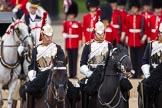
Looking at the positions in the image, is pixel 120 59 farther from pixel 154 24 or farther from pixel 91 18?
pixel 154 24

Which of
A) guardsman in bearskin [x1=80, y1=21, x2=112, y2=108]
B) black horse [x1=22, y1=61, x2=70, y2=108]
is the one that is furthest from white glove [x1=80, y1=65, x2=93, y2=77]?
black horse [x1=22, y1=61, x2=70, y2=108]

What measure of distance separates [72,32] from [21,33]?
5.42m

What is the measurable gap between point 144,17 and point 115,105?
825 cm

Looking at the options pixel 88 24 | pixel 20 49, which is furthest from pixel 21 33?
pixel 88 24

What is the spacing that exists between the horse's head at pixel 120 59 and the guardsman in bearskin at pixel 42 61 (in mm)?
714

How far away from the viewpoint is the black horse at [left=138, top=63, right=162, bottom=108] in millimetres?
14211

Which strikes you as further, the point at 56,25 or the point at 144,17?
the point at 56,25

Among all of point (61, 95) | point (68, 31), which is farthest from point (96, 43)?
point (68, 31)

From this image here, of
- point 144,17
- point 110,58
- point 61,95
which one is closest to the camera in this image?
point 61,95

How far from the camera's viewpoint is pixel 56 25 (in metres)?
36.3

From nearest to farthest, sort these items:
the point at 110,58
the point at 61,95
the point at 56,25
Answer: the point at 61,95 → the point at 110,58 → the point at 56,25

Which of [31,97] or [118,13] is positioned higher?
[118,13]

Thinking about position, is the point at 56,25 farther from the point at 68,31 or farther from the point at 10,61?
the point at 10,61

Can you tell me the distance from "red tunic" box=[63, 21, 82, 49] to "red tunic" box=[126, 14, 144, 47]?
1.08 meters
